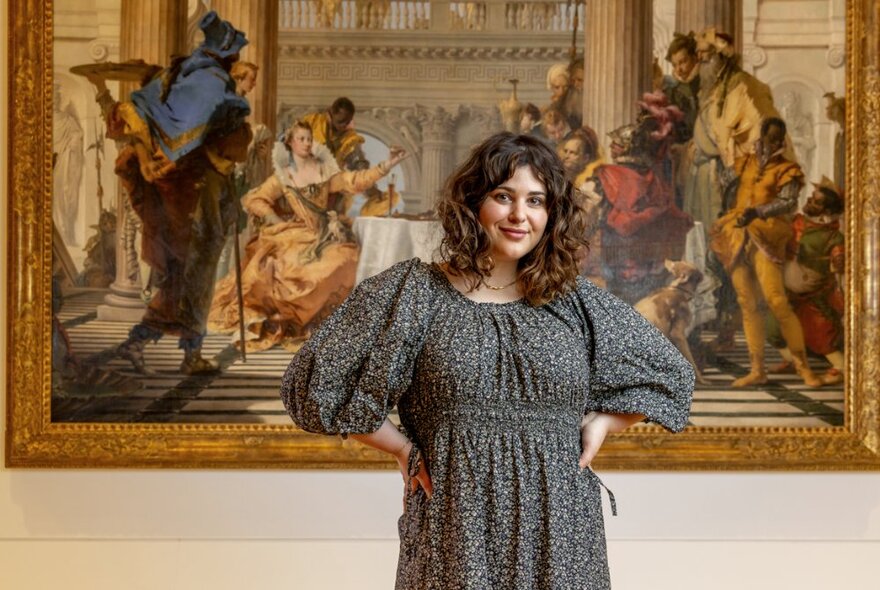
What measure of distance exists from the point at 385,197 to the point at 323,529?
1.81 meters

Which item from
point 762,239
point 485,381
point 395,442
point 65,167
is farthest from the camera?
point 762,239

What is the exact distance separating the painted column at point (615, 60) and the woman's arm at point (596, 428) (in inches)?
116

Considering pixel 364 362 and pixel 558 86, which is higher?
pixel 558 86

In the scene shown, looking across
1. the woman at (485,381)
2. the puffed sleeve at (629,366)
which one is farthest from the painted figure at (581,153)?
the woman at (485,381)

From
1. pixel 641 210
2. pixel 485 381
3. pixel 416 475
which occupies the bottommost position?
pixel 416 475

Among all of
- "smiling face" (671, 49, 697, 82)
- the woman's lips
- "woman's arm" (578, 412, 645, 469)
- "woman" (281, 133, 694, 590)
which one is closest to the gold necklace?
"woman" (281, 133, 694, 590)

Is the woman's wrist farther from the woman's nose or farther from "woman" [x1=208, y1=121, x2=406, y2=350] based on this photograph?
"woman" [x1=208, y1=121, x2=406, y2=350]

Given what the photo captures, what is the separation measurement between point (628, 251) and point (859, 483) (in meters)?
1.78

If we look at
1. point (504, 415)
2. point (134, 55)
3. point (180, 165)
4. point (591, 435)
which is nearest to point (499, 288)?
point (504, 415)

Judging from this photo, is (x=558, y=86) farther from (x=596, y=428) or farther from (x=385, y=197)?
(x=596, y=428)

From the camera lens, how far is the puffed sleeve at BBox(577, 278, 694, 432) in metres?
3.13

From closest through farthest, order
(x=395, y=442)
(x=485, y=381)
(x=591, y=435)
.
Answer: (x=485, y=381)
(x=395, y=442)
(x=591, y=435)

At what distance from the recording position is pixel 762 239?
5.97m

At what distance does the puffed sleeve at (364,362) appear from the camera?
2965 millimetres
